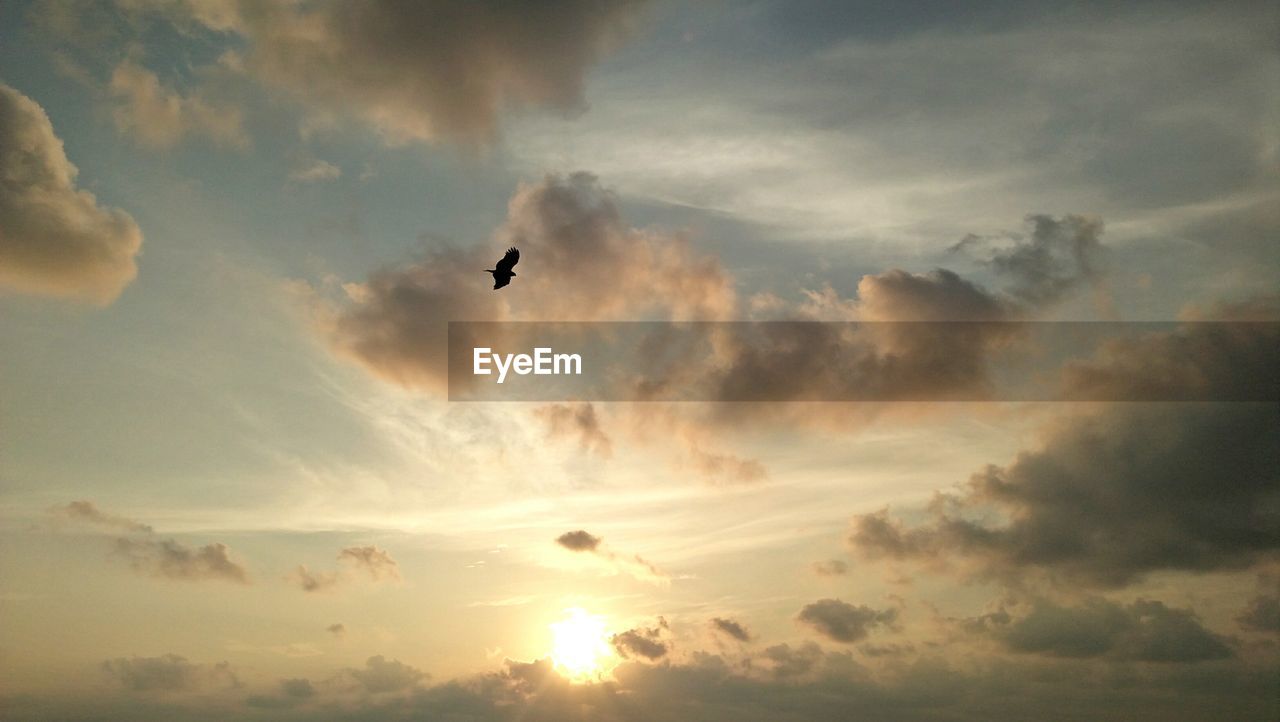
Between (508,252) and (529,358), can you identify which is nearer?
(508,252)

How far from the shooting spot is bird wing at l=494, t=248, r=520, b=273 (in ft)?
168

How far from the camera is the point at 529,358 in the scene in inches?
2445

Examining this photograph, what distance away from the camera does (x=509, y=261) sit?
5269 cm

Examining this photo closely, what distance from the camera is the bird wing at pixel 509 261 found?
51.3m

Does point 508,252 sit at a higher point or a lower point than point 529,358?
higher

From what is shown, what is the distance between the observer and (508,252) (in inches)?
2092

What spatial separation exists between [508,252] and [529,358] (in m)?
12.2
